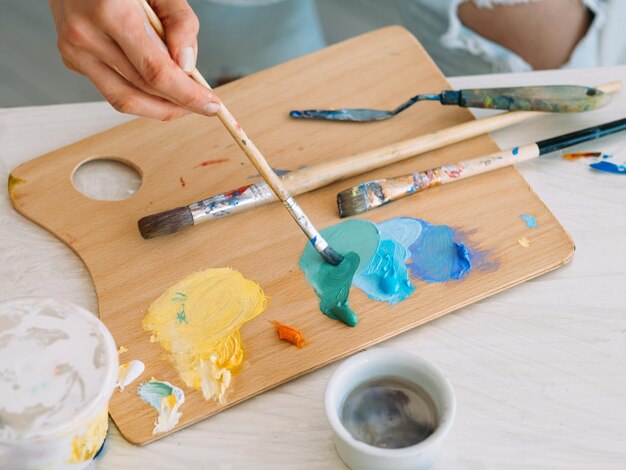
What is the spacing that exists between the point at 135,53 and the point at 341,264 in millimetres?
316

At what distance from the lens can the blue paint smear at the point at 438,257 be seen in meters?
0.88

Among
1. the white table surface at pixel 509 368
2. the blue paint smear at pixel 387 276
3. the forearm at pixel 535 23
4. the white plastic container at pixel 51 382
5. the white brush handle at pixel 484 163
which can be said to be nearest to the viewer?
the white plastic container at pixel 51 382

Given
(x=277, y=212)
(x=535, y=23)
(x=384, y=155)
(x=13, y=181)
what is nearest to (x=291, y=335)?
(x=277, y=212)

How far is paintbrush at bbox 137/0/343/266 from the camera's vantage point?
0.81 m

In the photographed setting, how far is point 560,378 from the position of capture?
805 millimetres

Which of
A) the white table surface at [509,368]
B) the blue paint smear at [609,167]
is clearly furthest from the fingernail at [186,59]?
the blue paint smear at [609,167]

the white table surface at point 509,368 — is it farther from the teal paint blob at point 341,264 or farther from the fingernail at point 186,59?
the fingernail at point 186,59

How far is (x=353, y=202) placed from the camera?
941 millimetres

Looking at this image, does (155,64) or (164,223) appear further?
(164,223)

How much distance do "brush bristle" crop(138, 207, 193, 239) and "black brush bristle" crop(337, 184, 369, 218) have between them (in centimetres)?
18

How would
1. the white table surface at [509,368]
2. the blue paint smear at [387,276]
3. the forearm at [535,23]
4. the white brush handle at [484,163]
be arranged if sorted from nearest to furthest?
1. the white table surface at [509,368]
2. the blue paint smear at [387,276]
3. the white brush handle at [484,163]
4. the forearm at [535,23]

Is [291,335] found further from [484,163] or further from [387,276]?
[484,163]

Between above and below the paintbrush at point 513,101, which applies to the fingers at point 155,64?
above

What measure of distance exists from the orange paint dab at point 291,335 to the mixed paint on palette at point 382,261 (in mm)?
43
